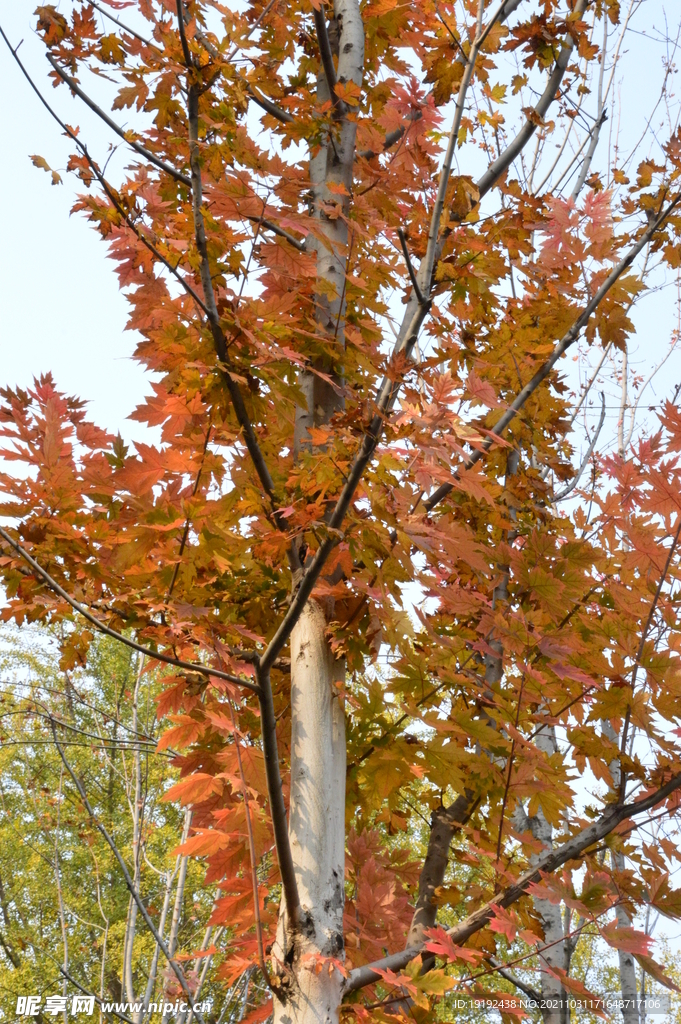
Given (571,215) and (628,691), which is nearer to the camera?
(628,691)

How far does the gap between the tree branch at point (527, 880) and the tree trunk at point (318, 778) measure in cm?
9

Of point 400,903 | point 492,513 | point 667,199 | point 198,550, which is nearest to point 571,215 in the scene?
point 667,199

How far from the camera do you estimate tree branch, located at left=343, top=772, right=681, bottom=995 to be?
169 centimetres

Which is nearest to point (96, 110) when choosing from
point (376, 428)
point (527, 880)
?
point (376, 428)

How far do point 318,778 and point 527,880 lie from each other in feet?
1.76

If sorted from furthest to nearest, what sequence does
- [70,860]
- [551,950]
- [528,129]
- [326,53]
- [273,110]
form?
1. [70,860]
2. [551,950]
3. [273,110]
4. [528,129]
5. [326,53]

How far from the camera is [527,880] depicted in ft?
5.59

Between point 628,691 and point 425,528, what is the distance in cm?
74

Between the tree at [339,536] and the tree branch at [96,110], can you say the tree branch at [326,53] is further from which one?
the tree branch at [96,110]

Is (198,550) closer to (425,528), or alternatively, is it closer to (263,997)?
(425,528)

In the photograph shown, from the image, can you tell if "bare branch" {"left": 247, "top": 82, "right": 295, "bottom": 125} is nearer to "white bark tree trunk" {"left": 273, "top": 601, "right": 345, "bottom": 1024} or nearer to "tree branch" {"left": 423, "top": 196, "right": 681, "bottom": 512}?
"tree branch" {"left": 423, "top": 196, "right": 681, "bottom": 512}

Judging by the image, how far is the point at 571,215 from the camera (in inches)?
95.4

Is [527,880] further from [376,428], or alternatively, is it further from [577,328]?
[577,328]

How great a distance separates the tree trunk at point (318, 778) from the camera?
1.59 metres
